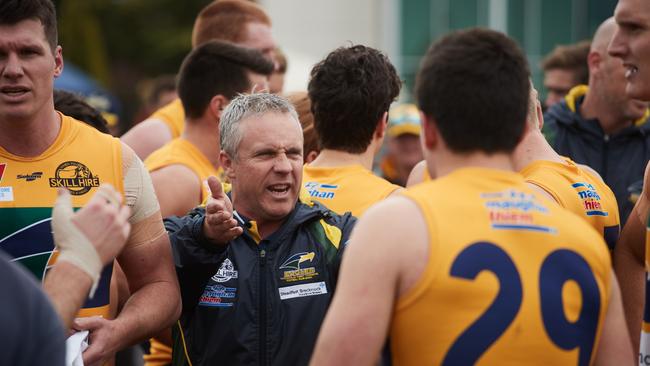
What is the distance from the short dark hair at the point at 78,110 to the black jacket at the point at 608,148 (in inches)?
120

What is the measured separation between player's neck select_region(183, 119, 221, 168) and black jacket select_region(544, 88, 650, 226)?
2.35 meters

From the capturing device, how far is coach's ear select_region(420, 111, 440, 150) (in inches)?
118

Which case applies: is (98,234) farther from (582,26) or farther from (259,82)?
(582,26)

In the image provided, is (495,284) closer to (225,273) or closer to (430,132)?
(430,132)

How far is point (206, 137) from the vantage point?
6.08 meters

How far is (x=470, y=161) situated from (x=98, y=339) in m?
1.66

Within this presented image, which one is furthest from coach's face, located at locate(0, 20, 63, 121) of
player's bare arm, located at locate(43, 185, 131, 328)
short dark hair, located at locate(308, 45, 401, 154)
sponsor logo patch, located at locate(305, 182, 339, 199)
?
short dark hair, located at locate(308, 45, 401, 154)

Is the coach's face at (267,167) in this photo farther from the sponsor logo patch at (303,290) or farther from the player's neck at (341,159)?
the player's neck at (341,159)

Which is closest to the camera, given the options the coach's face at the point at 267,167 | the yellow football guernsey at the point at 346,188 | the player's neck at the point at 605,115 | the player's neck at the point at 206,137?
the coach's face at the point at 267,167

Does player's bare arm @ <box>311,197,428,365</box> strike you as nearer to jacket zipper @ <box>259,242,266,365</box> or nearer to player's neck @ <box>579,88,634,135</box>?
jacket zipper @ <box>259,242,266,365</box>

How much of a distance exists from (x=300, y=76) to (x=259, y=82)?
781cm

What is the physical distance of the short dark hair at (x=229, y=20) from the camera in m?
7.32

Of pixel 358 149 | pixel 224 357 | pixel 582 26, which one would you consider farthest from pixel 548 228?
pixel 582 26

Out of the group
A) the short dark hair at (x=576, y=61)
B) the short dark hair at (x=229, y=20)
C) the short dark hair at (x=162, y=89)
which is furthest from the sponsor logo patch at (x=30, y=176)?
the short dark hair at (x=162, y=89)
